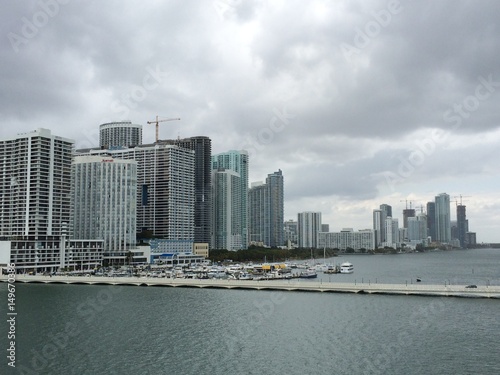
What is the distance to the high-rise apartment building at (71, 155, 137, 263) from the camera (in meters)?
145

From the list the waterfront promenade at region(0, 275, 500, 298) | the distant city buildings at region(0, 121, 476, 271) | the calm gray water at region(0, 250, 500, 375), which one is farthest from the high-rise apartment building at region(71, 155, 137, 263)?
the calm gray water at region(0, 250, 500, 375)

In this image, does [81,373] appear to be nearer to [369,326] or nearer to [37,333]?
[37,333]

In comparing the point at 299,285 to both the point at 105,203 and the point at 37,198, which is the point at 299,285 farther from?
the point at 105,203

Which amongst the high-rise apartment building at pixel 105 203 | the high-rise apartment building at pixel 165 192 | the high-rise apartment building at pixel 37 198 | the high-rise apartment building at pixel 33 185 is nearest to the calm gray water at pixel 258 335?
the high-rise apartment building at pixel 37 198

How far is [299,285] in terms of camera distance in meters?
73.8

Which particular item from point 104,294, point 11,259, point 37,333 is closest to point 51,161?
point 11,259

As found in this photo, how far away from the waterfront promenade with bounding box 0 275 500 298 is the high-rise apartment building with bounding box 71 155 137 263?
4827 centimetres

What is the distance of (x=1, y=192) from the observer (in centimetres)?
11619

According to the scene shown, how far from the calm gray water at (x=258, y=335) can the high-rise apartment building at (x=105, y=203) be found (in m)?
78.3

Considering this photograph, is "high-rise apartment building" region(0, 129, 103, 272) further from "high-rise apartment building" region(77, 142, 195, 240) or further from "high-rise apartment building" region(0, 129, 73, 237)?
"high-rise apartment building" region(77, 142, 195, 240)

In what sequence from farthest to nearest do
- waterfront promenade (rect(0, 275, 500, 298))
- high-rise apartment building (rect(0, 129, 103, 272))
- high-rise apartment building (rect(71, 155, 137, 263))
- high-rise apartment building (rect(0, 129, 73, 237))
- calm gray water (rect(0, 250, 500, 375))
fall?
high-rise apartment building (rect(71, 155, 137, 263))
high-rise apartment building (rect(0, 129, 73, 237))
high-rise apartment building (rect(0, 129, 103, 272))
waterfront promenade (rect(0, 275, 500, 298))
calm gray water (rect(0, 250, 500, 375))

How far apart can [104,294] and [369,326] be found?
43.3 meters

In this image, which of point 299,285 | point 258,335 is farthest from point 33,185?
point 258,335

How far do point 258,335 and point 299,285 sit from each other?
30448 millimetres
